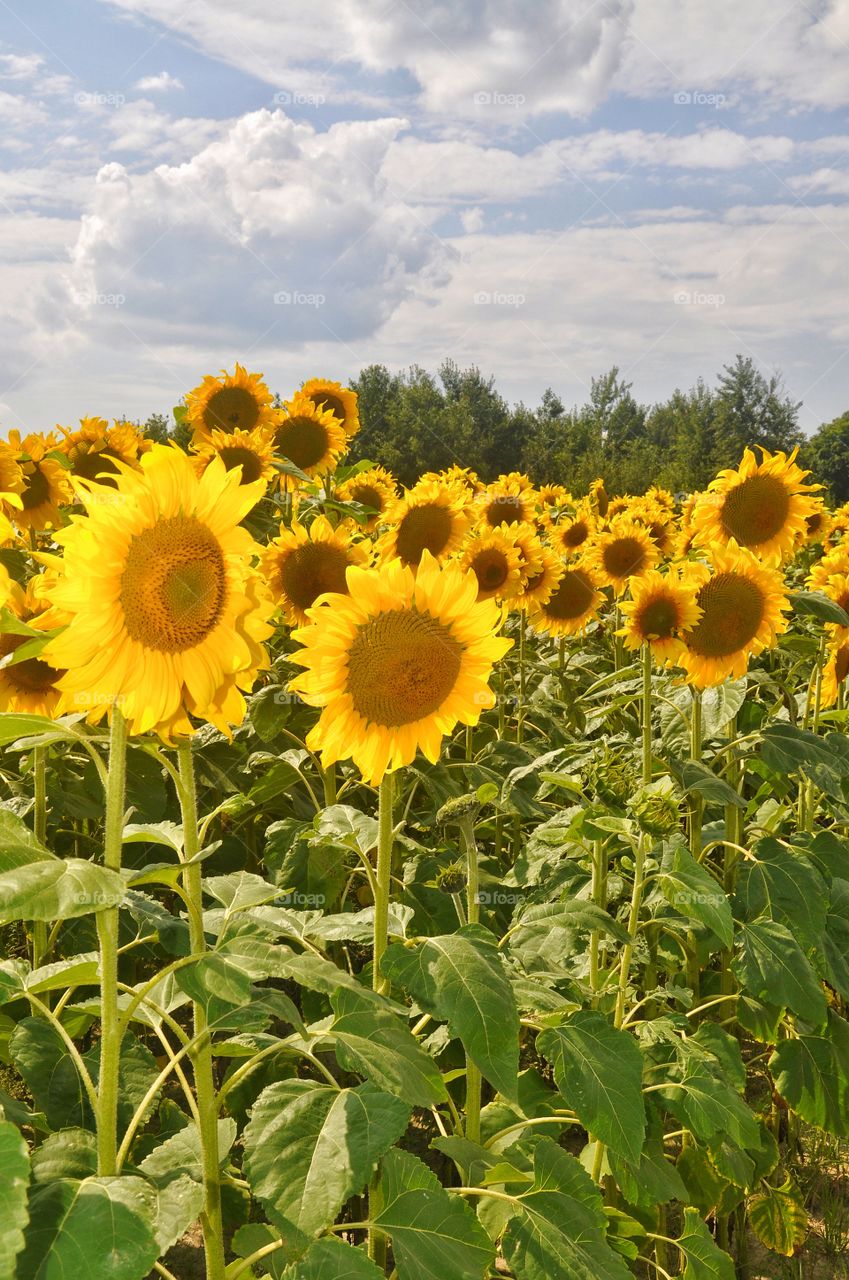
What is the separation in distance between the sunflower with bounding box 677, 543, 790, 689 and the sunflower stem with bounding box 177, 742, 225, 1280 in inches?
95.4

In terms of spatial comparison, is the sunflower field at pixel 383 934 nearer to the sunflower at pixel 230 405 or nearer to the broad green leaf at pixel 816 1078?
the broad green leaf at pixel 816 1078

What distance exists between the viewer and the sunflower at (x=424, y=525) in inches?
208

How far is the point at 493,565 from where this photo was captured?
570cm

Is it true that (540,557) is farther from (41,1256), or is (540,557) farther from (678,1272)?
(41,1256)

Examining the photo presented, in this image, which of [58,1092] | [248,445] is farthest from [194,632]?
[248,445]

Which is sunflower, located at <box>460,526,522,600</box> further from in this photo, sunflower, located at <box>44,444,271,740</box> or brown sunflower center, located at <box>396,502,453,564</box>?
sunflower, located at <box>44,444,271,740</box>

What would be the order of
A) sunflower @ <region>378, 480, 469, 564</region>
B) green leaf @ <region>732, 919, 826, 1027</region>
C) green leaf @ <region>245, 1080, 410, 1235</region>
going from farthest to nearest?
sunflower @ <region>378, 480, 469, 564</region> → green leaf @ <region>732, 919, 826, 1027</region> → green leaf @ <region>245, 1080, 410, 1235</region>

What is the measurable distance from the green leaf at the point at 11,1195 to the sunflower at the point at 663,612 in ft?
9.68

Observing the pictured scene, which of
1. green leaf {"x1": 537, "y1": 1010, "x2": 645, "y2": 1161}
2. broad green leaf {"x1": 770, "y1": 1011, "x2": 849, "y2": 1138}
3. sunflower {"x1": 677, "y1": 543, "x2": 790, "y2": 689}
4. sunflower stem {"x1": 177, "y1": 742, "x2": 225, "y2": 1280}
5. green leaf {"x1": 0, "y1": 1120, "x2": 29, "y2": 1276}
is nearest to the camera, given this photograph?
green leaf {"x1": 0, "y1": 1120, "x2": 29, "y2": 1276}

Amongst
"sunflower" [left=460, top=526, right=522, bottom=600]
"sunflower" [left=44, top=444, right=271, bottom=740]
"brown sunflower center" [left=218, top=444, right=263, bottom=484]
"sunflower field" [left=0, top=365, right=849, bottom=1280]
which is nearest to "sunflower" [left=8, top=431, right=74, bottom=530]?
"brown sunflower center" [left=218, top=444, right=263, bottom=484]

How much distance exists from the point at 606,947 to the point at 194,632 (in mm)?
1987

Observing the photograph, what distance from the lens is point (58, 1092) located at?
223cm

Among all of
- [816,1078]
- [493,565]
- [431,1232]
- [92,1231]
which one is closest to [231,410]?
[493,565]

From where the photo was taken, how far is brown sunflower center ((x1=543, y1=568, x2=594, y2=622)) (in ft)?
21.5
